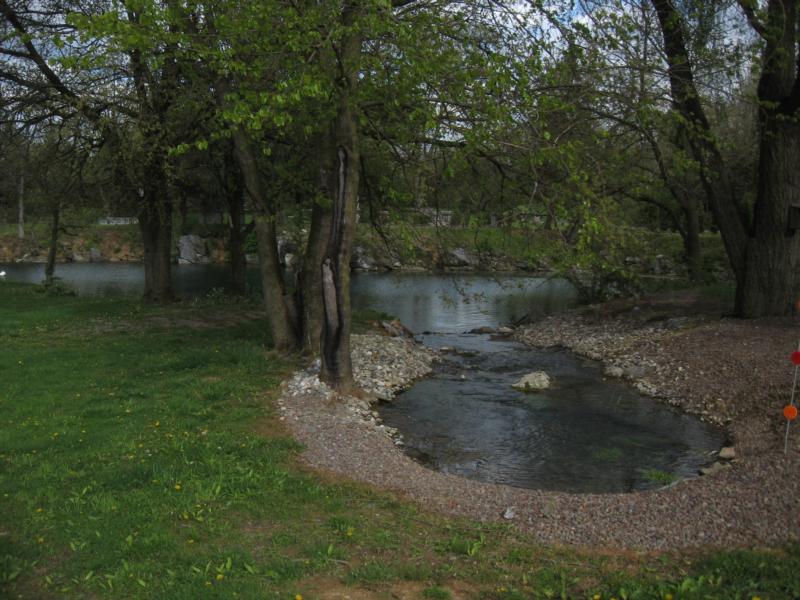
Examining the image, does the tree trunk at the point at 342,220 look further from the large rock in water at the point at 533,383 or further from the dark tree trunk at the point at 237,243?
the dark tree trunk at the point at 237,243

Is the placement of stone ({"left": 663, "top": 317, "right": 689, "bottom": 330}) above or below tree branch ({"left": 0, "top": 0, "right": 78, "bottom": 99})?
below

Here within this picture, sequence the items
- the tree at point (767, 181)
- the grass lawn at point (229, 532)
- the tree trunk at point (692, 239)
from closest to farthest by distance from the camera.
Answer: the grass lawn at point (229, 532) → the tree at point (767, 181) → the tree trunk at point (692, 239)

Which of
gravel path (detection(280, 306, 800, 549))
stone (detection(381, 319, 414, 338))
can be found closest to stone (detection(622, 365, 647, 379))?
gravel path (detection(280, 306, 800, 549))

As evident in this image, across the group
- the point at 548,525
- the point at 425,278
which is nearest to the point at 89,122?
the point at 548,525

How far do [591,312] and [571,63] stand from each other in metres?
14.1

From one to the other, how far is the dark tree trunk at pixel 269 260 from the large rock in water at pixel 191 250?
137ft

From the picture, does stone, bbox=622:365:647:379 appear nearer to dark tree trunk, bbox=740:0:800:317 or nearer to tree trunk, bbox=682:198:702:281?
dark tree trunk, bbox=740:0:800:317

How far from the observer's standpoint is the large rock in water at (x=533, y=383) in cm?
1534

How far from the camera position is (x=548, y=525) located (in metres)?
6.94

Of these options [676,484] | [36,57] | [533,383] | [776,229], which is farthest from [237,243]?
[676,484]

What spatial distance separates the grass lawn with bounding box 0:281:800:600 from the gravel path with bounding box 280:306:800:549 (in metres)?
0.42

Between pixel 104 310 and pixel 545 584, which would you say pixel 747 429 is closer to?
pixel 545 584

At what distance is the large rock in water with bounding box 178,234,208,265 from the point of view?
54406 mm

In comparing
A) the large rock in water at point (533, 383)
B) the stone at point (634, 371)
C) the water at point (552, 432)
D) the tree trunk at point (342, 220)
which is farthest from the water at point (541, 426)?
the tree trunk at point (342, 220)
